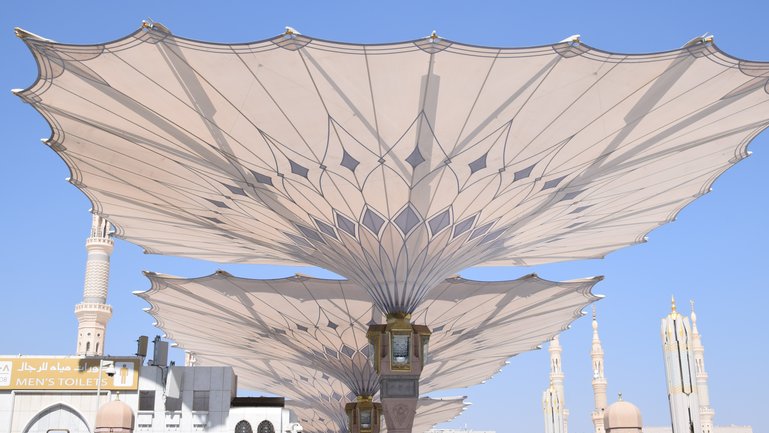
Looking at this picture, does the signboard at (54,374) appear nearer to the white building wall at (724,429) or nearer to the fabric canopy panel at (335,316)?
the fabric canopy panel at (335,316)

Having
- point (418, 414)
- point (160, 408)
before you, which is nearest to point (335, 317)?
point (160, 408)

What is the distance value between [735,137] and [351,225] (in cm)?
950

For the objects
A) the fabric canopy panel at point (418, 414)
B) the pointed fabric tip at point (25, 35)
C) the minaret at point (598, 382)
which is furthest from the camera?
the minaret at point (598, 382)

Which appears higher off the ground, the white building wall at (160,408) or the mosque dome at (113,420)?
the white building wall at (160,408)

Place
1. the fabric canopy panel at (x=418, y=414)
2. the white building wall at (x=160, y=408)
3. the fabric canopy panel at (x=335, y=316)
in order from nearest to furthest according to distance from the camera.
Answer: the fabric canopy panel at (x=335, y=316), the white building wall at (x=160, y=408), the fabric canopy panel at (x=418, y=414)

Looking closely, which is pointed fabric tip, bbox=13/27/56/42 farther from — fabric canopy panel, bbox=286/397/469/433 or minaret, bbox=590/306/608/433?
minaret, bbox=590/306/608/433

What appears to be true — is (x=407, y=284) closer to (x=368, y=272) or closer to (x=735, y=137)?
(x=368, y=272)

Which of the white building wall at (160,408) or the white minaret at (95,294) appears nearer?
the white building wall at (160,408)

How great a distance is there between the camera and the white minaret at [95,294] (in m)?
56.7

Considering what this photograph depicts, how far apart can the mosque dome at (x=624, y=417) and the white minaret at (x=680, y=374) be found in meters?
10.5

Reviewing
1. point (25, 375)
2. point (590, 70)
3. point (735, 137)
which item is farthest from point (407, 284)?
point (25, 375)

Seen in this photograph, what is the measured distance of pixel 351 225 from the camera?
19062 mm

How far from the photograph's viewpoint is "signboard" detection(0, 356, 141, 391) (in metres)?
34.2

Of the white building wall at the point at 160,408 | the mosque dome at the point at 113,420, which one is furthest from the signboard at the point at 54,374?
the mosque dome at the point at 113,420
